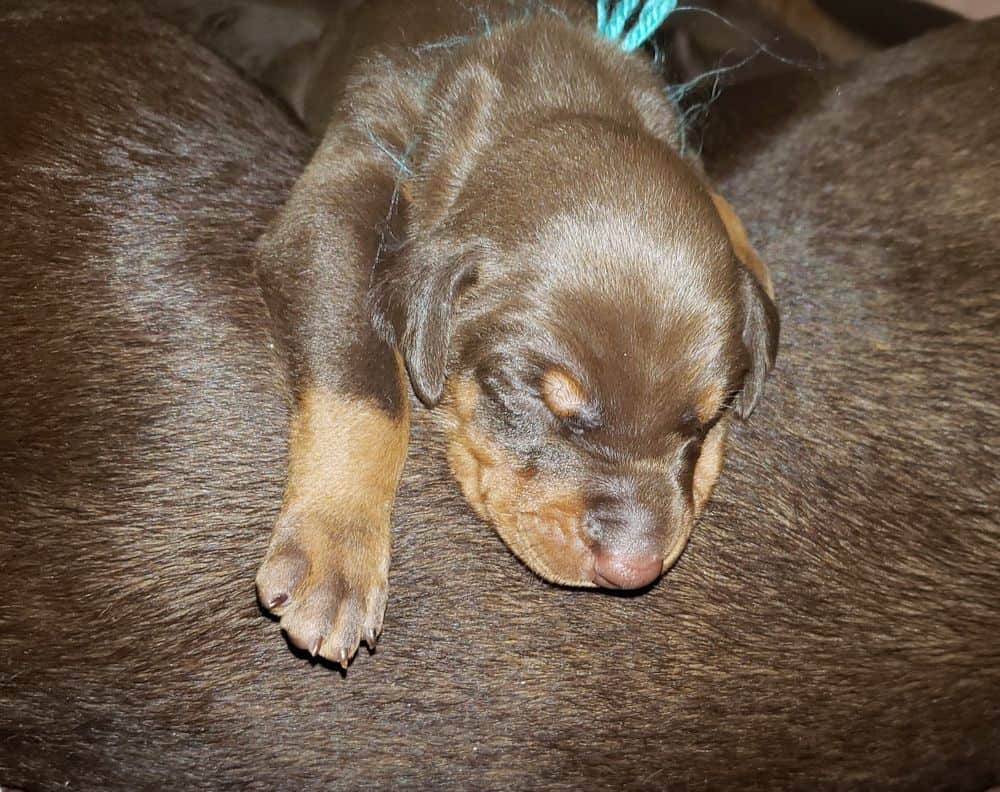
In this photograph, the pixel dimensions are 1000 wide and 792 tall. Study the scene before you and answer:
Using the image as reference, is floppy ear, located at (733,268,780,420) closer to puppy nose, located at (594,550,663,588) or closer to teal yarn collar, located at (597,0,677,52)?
puppy nose, located at (594,550,663,588)

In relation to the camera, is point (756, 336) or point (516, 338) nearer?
point (516, 338)

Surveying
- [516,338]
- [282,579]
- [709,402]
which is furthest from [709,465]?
[282,579]

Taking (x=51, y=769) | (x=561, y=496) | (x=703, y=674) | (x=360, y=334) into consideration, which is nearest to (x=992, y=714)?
(x=703, y=674)

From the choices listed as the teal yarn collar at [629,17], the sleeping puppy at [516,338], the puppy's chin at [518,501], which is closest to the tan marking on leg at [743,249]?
the sleeping puppy at [516,338]

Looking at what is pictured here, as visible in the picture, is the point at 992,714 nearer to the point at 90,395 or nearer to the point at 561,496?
the point at 561,496

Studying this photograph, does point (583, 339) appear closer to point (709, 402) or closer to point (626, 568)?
point (709, 402)

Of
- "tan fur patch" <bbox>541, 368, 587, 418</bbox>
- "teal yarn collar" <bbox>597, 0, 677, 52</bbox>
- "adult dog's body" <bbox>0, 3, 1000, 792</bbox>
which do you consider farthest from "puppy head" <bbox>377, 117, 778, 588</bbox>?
"teal yarn collar" <bbox>597, 0, 677, 52</bbox>
